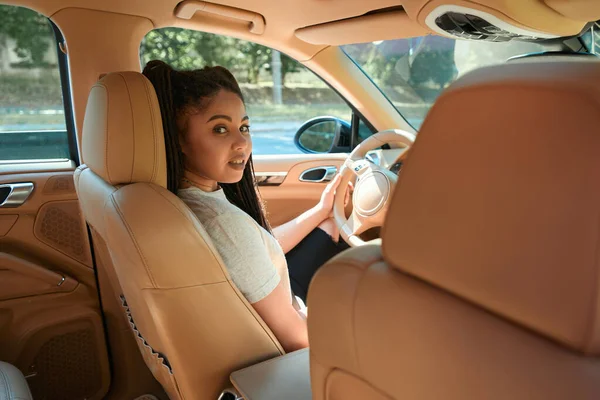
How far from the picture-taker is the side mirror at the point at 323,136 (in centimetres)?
330

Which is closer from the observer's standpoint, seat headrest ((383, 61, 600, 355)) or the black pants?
seat headrest ((383, 61, 600, 355))

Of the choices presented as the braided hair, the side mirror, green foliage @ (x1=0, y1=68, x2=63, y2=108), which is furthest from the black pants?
green foliage @ (x1=0, y1=68, x2=63, y2=108)

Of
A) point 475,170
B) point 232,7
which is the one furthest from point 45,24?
point 475,170

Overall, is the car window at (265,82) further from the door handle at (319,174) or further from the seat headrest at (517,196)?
the seat headrest at (517,196)

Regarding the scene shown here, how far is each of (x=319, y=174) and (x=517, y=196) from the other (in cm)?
251

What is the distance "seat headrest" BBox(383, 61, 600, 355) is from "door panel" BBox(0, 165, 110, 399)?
6.36ft

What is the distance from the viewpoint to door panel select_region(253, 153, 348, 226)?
3035 mm

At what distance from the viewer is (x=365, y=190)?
8.27ft

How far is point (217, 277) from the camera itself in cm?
139

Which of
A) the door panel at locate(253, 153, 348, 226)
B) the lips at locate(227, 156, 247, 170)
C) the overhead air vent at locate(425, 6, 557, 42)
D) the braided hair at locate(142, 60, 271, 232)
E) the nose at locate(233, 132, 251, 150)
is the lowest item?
the door panel at locate(253, 153, 348, 226)

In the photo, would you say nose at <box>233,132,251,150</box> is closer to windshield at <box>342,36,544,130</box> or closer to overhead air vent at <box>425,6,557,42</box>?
overhead air vent at <box>425,6,557,42</box>

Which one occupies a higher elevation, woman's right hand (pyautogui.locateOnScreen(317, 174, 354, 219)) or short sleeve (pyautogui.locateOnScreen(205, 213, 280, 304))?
short sleeve (pyautogui.locateOnScreen(205, 213, 280, 304))

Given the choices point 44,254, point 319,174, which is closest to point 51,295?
point 44,254

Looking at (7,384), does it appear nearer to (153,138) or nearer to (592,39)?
(153,138)
